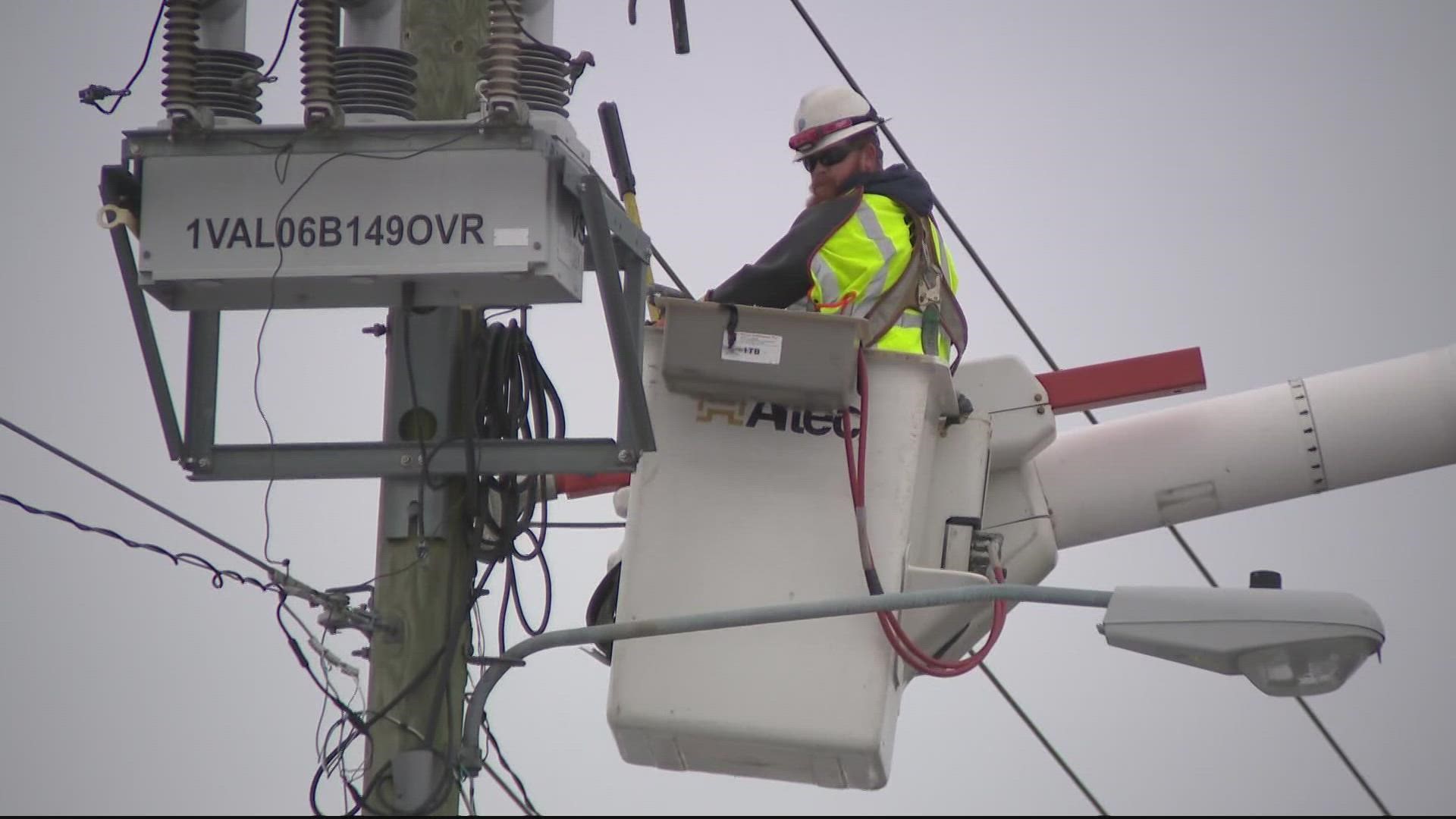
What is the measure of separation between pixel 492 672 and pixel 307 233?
1.39 m

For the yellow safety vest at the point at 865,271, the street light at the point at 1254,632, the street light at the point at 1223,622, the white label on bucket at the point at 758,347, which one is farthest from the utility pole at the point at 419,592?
the street light at the point at 1254,632

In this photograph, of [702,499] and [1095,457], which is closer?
[702,499]

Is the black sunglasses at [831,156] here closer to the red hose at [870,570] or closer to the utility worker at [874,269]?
the utility worker at [874,269]

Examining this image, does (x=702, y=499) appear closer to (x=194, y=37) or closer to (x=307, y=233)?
(x=307, y=233)

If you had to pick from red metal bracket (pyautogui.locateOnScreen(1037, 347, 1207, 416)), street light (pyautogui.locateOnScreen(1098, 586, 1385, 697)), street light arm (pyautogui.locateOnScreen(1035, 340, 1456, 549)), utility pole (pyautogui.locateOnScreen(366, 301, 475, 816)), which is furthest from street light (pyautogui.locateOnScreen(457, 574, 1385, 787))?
street light arm (pyautogui.locateOnScreen(1035, 340, 1456, 549))

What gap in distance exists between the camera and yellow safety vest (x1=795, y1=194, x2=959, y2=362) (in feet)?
25.9

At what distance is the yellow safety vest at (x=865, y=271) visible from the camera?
25.9 feet

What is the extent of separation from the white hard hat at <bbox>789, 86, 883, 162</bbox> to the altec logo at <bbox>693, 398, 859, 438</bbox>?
1316 mm

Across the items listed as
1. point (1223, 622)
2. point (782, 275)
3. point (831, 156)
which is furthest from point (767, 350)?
point (1223, 622)

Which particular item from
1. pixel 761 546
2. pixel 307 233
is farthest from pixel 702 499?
pixel 307 233

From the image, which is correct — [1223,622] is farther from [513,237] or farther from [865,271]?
[513,237]

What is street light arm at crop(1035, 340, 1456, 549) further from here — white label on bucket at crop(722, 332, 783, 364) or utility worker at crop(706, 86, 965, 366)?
white label on bucket at crop(722, 332, 783, 364)

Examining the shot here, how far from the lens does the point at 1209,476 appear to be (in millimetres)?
8961

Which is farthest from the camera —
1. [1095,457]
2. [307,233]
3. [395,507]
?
[1095,457]
